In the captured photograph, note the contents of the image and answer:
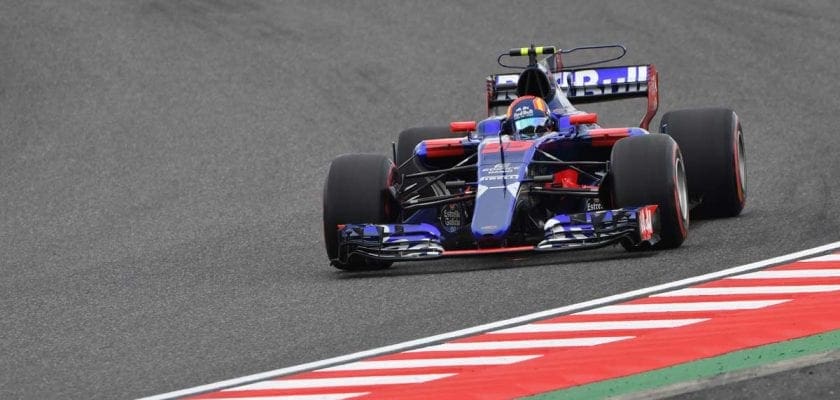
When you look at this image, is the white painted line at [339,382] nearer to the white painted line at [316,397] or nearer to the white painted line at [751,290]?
the white painted line at [316,397]

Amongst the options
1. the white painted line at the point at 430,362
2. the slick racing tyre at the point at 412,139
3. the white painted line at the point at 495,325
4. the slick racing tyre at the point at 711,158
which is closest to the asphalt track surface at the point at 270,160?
the white painted line at the point at 495,325

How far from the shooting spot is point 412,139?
13891mm

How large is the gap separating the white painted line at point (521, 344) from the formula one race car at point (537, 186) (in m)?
2.19

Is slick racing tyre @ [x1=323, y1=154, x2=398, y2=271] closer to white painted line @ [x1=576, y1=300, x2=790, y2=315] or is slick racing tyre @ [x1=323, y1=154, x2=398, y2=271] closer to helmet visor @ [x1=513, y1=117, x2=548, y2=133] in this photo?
helmet visor @ [x1=513, y1=117, x2=548, y2=133]

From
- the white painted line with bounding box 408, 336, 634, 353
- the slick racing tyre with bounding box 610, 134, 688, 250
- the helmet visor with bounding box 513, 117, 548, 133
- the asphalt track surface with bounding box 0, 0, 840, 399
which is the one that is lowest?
the asphalt track surface with bounding box 0, 0, 840, 399

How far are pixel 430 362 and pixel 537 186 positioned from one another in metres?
3.52

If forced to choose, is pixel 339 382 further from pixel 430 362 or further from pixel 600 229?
pixel 600 229

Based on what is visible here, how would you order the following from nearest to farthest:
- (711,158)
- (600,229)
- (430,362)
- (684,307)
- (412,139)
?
(430,362) < (684,307) < (600,229) < (711,158) < (412,139)

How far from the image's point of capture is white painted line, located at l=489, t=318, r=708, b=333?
28.1 feet

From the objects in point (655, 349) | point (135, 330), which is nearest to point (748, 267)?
point (655, 349)

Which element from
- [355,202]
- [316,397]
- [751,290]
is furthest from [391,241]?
[316,397]

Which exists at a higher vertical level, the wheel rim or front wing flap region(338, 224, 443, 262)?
the wheel rim

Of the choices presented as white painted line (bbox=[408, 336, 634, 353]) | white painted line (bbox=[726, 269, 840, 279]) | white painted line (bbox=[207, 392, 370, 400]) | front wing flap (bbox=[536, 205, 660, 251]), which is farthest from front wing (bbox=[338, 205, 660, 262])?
white painted line (bbox=[207, 392, 370, 400])

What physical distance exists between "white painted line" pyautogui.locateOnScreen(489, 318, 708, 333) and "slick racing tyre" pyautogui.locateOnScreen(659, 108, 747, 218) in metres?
3.93
